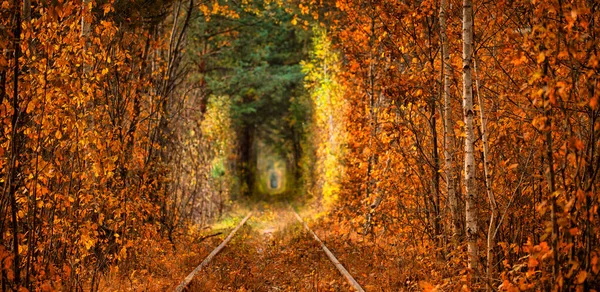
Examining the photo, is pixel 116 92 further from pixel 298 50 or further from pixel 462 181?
pixel 298 50

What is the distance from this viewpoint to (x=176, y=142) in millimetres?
14109

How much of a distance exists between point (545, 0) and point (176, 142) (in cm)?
1098

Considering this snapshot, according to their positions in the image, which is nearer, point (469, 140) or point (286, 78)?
point (469, 140)

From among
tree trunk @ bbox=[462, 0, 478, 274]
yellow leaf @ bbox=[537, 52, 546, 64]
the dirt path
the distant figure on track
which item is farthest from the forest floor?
the distant figure on track

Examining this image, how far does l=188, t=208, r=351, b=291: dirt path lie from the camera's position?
328 inches

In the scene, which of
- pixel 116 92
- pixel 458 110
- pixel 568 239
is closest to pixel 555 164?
pixel 568 239

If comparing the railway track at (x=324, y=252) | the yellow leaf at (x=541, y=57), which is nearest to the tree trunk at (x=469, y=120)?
the railway track at (x=324, y=252)

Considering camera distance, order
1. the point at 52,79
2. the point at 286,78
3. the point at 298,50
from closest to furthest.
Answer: the point at 52,79 < the point at 286,78 < the point at 298,50

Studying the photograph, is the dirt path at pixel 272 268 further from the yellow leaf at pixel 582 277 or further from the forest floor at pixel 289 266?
the yellow leaf at pixel 582 277

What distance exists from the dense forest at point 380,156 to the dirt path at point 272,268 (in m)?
0.07

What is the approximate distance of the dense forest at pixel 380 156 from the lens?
484 cm

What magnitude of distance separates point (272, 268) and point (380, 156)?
10.4 ft

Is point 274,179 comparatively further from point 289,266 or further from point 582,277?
point 582,277

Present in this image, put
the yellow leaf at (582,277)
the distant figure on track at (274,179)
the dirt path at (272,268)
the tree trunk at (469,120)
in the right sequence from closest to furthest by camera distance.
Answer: the yellow leaf at (582,277) → the tree trunk at (469,120) → the dirt path at (272,268) → the distant figure on track at (274,179)
